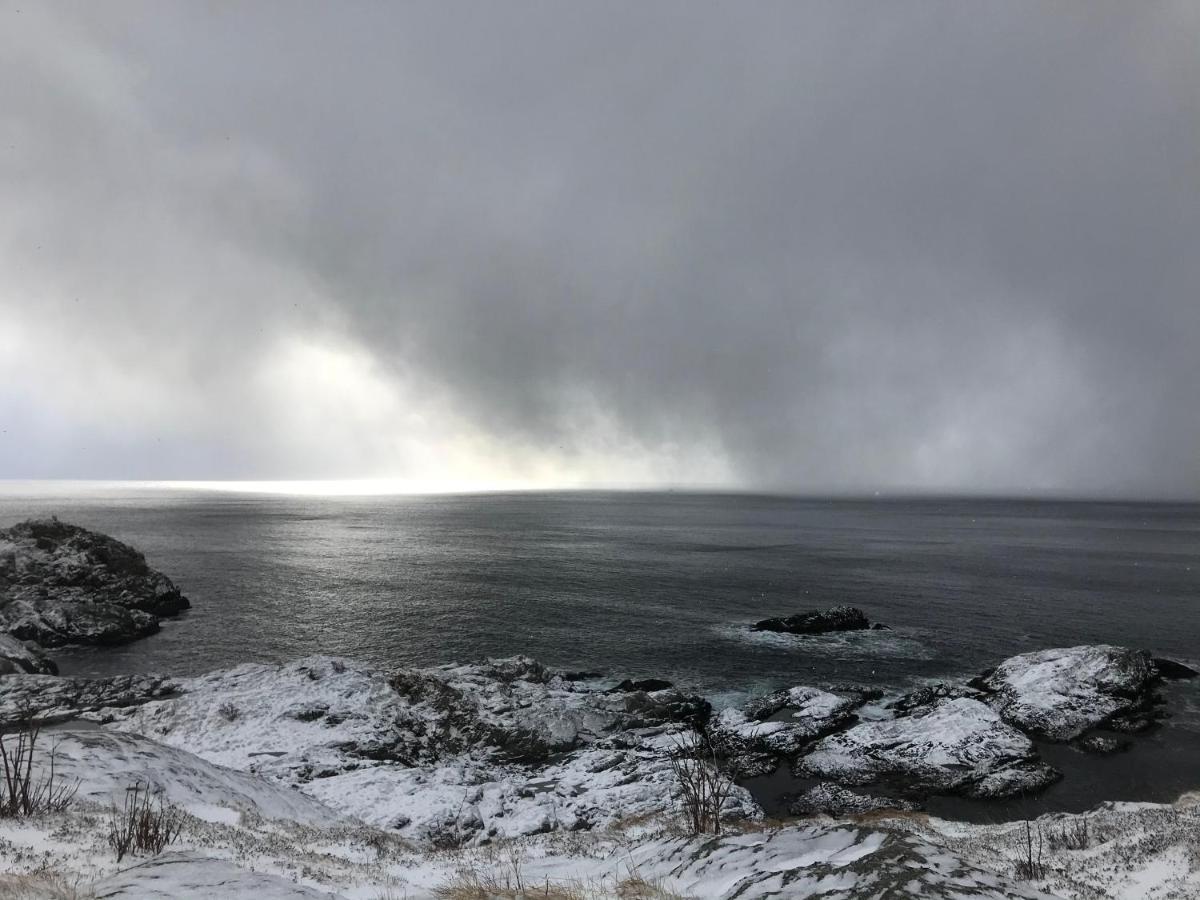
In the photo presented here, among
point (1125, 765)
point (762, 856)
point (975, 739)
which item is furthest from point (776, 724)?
point (762, 856)

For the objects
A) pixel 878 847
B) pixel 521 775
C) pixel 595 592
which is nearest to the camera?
pixel 878 847

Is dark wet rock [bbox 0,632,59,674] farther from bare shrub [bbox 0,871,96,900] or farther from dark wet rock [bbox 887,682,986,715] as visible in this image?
dark wet rock [bbox 887,682,986,715]

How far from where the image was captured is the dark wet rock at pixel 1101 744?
3000 centimetres

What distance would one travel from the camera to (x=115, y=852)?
12.4m

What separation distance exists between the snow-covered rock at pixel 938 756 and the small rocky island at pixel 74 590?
55.7 meters

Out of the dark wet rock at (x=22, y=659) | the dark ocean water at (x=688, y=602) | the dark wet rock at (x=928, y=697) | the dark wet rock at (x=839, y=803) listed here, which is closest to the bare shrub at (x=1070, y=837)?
the dark wet rock at (x=839, y=803)

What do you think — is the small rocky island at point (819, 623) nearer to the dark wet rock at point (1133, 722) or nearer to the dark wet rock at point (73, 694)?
the dark wet rock at point (1133, 722)

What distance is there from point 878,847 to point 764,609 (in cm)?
5266

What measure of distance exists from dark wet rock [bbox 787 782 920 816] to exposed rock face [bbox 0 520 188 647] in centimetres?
5511

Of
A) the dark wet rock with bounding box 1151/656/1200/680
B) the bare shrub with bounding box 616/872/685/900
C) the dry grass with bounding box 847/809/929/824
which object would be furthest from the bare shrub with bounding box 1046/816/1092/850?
the dark wet rock with bounding box 1151/656/1200/680

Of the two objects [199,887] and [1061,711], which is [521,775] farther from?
[1061,711]

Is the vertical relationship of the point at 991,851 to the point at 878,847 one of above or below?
below

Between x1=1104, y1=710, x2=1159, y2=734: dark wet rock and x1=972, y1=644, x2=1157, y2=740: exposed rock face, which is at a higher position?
x1=972, y1=644, x2=1157, y2=740: exposed rock face

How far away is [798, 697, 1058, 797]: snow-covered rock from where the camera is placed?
88.3 ft
